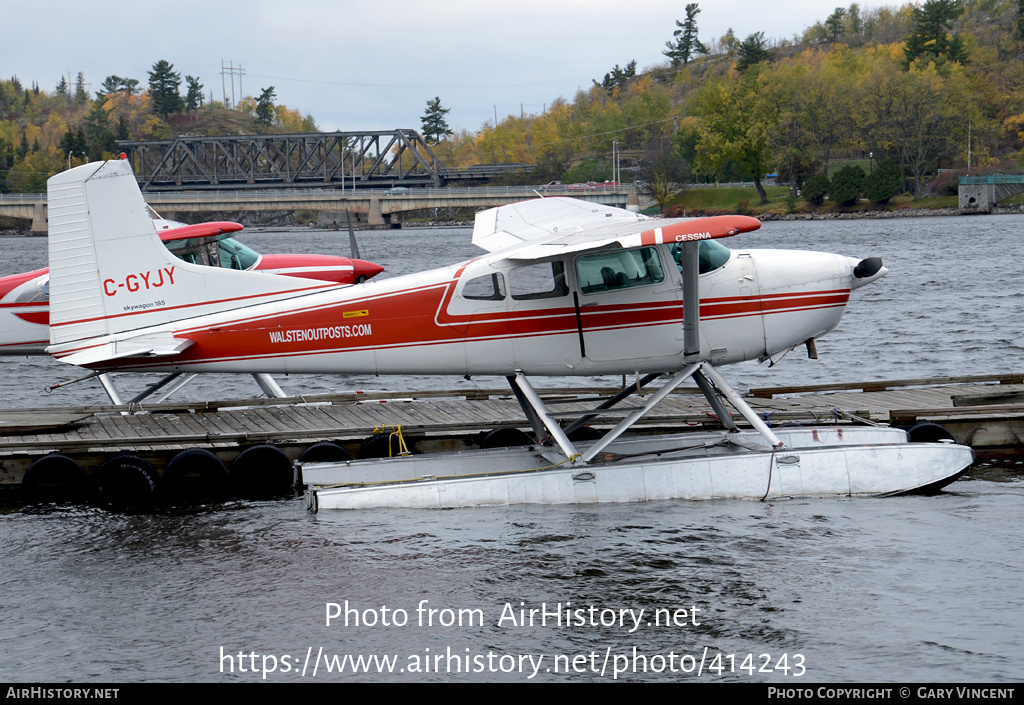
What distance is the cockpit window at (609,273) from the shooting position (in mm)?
10750

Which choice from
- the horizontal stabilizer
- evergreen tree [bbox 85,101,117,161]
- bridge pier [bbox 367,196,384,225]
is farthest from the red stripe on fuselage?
evergreen tree [bbox 85,101,117,161]

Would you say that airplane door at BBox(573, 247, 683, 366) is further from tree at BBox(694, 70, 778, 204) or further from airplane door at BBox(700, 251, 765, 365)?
tree at BBox(694, 70, 778, 204)

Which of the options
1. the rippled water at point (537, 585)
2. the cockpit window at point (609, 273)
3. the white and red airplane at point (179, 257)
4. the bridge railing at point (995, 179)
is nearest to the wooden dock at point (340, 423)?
the rippled water at point (537, 585)

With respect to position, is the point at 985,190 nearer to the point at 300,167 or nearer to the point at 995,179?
the point at 995,179

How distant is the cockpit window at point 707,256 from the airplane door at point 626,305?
8.5 inches

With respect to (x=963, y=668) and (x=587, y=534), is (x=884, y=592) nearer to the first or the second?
(x=963, y=668)

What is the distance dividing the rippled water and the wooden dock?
0.54 m

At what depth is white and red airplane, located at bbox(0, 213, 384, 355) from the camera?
15102 millimetres

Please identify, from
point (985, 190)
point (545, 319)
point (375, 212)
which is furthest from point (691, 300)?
point (375, 212)

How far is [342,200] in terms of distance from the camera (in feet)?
372

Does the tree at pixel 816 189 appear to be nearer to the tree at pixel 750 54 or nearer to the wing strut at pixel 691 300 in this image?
the tree at pixel 750 54

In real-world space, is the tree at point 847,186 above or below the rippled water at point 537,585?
above

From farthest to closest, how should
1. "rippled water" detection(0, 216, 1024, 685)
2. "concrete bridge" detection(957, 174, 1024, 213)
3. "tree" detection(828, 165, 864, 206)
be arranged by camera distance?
1. "tree" detection(828, 165, 864, 206)
2. "concrete bridge" detection(957, 174, 1024, 213)
3. "rippled water" detection(0, 216, 1024, 685)

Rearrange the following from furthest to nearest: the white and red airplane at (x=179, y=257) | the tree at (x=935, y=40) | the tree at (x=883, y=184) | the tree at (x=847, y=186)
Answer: the tree at (x=935, y=40) < the tree at (x=847, y=186) < the tree at (x=883, y=184) < the white and red airplane at (x=179, y=257)
